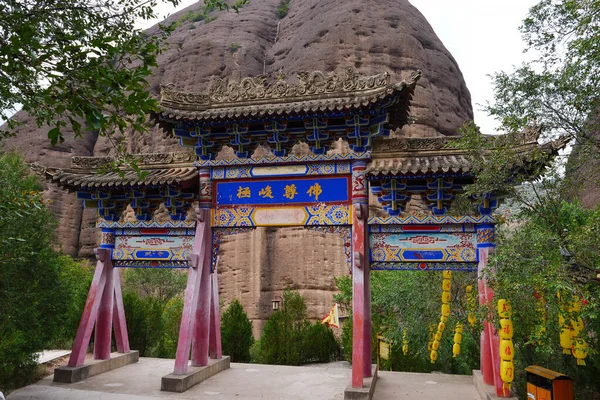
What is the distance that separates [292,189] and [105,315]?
493cm

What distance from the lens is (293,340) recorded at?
1353 centimetres

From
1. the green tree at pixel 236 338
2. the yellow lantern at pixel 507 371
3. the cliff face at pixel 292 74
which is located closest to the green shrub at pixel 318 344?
the green tree at pixel 236 338

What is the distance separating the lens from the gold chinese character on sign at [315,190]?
8508 millimetres

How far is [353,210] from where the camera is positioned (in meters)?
8.22

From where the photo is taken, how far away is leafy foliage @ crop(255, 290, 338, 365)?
13.3 metres

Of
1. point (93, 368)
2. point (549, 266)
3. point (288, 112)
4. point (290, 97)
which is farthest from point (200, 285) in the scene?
point (549, 266)

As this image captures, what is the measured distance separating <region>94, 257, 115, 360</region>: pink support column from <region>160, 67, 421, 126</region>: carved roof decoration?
12.2 feet

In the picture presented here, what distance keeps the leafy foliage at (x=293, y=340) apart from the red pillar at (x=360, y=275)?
18.0 ft

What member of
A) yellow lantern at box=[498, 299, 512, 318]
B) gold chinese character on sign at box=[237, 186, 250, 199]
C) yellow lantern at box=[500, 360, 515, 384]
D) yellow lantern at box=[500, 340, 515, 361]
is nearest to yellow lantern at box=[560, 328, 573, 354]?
yellow lantern at box=[498, 299, 512, 318]

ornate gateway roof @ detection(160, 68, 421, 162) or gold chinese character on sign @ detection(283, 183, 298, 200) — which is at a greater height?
ornate gateway roof @ detection(160, 68, 421, 162)

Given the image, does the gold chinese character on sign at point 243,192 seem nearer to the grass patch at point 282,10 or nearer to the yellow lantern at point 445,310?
the yellow lantern at point 445,310

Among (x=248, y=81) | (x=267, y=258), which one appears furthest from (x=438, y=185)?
(x=267, y=258)

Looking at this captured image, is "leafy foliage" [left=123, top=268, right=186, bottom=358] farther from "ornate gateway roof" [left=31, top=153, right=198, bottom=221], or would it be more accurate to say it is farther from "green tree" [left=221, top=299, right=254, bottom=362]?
"ornate gateway roof" [left=31, top=153, right=198, bottom=221]

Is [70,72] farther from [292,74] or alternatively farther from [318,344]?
[292,74]
